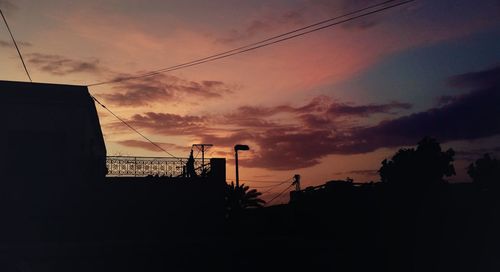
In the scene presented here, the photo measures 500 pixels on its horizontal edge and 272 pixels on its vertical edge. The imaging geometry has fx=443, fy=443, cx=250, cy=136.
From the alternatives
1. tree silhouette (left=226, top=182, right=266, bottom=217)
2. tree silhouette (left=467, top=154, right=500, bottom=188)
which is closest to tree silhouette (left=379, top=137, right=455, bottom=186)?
tree silhouette (left=467, top=154, right=500, bottom=188)

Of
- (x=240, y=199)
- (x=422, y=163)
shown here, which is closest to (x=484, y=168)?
(x=422, y=163)

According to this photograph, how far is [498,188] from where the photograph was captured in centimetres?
1877

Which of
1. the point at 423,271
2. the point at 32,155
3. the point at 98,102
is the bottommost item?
the point at 423,271

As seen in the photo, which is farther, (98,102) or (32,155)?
(98,102)

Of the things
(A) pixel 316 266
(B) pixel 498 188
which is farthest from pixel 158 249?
(B) pixel 498 188

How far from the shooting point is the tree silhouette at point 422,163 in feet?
186

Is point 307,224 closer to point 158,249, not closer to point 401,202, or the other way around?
point 401,202

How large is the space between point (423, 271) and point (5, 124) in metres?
16.8

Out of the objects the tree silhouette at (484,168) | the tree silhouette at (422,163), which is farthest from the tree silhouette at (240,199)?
the tree silhouette at (484,168)

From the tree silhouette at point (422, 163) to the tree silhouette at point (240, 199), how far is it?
2664 centimetres

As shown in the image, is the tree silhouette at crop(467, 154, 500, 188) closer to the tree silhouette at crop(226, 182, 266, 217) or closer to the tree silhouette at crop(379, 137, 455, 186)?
the tree silhouette at crop(379, 137, 455, 186)

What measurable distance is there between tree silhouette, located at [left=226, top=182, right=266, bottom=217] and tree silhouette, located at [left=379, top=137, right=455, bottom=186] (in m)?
26.6

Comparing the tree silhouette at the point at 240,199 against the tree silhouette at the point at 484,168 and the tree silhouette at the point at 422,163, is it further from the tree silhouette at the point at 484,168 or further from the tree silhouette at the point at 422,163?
the tree silhouette at the point at 484,168

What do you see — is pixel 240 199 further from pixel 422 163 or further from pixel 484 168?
pixel 484 168
